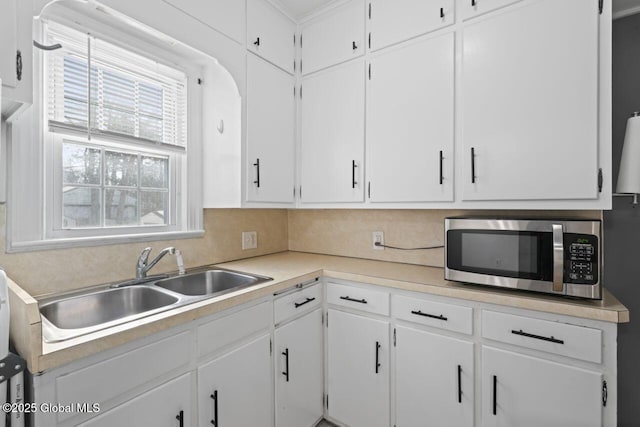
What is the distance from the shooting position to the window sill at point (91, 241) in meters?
1.26

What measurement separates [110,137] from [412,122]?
162 centimetres

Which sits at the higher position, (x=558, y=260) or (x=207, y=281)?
(x=558, y=260)

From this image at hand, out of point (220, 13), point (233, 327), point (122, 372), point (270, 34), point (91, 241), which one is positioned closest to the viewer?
point (122, 372)

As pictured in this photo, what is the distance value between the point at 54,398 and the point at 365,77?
6.62ft

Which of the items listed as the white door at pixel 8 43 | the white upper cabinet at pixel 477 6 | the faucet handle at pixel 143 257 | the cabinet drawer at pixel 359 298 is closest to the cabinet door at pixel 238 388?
the cabinet drawer at pixel 359 298

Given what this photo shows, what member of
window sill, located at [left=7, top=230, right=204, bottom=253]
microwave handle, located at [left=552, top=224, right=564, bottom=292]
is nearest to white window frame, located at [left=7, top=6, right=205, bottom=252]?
window sill, located at [left=7, top=230, right=204, bottom=253]

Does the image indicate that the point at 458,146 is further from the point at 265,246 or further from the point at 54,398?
the point at 54,398

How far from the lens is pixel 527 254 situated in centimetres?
135

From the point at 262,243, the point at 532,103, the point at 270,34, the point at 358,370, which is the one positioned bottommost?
the point at 358,370

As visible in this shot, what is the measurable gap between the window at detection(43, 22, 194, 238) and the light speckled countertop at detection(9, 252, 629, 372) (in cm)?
54

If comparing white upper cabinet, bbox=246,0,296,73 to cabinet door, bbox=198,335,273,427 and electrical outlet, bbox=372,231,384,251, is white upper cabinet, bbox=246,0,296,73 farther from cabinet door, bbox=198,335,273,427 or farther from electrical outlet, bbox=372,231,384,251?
cabinet door, bbox=198,335,273,427

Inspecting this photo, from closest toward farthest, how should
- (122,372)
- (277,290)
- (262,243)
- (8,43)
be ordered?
(8,43) < (122,372) < (277,290) < (262,243)

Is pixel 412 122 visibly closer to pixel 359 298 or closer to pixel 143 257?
pixel 359 298

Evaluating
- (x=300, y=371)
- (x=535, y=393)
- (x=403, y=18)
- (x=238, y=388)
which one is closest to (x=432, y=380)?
(x=535, y=393)
